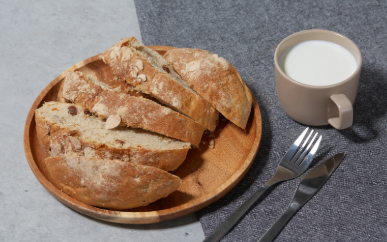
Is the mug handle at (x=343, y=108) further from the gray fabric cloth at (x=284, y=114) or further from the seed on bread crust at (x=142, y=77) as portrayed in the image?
the seed on bread crust at (x=142, y=77)

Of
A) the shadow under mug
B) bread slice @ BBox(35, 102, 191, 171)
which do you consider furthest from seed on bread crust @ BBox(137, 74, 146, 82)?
the shadow under mug

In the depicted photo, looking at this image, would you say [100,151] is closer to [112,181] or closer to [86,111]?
[112,181]

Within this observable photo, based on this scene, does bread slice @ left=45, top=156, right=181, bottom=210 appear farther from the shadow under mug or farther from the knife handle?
the shadow under mug

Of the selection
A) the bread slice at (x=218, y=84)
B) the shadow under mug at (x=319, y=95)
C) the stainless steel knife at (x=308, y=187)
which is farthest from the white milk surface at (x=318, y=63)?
the stainless steel knife at (x=308, y=187)

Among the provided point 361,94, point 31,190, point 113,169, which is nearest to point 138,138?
point 113,169

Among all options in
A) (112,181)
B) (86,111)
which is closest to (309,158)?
(112,181)

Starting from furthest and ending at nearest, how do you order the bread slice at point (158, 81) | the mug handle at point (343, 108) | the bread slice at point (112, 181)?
the bread slice at point (158, 81) < the mug handle at point (343, 108) < the bread slice at point (112, 181)

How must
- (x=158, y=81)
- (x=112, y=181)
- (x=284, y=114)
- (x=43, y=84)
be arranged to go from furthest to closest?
1. (x=43, y=84)
2. (x=284, y=114)
3. (x=158, y=81)
4. (x=112, y=181)
